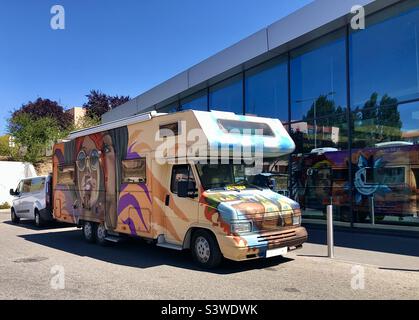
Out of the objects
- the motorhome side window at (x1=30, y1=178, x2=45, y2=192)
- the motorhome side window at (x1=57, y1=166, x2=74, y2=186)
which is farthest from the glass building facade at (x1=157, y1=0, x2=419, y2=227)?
the motorhome side window at (x1=30, y1=178, x2=45, y2=192)

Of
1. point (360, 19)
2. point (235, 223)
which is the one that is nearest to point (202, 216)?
point (235, 223)

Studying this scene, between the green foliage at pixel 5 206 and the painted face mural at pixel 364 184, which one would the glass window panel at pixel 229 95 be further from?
the green foliage at pixel 5 206

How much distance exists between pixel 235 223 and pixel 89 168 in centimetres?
564

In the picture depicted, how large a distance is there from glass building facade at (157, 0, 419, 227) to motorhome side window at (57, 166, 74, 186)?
609cm

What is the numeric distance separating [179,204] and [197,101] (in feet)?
41.4

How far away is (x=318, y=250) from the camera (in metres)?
9.95

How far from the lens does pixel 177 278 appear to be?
7.34m

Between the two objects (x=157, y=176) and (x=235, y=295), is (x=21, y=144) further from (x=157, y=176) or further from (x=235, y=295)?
(x=235, y=295)

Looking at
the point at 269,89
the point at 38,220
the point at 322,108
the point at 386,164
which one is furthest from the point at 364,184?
the point at 38,220

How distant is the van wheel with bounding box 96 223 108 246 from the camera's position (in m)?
11.0

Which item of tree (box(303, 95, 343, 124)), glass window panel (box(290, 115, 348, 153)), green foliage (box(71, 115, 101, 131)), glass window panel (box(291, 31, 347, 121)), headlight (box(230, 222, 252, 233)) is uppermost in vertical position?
green foliage (box(71, 115, 101, 131))

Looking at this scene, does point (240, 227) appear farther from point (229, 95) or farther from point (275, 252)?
point (229, 95)

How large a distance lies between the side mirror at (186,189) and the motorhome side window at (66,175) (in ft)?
18.4

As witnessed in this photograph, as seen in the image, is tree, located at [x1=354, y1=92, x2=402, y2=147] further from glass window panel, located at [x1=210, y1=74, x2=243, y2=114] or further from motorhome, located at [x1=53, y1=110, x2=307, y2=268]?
glass window panel, located at [x1=210, y1=74, x2=243, y2=114]
